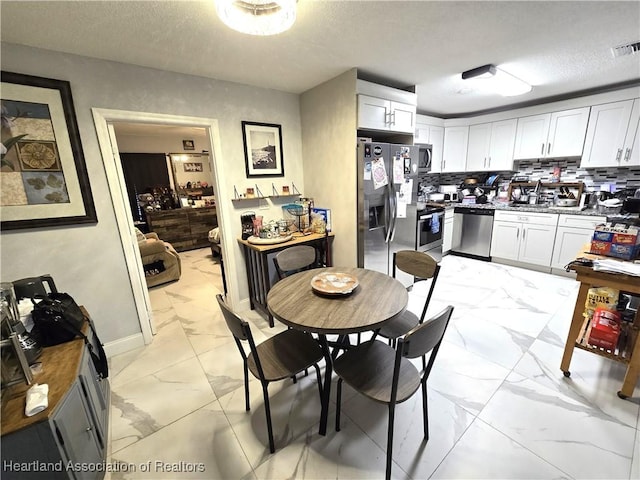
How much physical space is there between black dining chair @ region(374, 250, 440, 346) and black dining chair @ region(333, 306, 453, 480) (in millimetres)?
236

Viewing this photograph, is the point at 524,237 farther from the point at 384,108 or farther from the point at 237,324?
the point at 237,324

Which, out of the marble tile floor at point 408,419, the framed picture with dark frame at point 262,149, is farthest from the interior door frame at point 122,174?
the marble tile floor at point 408,419

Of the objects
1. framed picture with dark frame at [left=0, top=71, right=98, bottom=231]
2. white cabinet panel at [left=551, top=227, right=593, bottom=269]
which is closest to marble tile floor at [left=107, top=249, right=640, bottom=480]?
framed picture with dark frame at [left=0, top=71, right=98, bottom=231]

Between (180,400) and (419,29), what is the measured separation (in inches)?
118

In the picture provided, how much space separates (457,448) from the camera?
4.69 feet

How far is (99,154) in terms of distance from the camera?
2055 mm

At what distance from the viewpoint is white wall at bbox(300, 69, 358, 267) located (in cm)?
255

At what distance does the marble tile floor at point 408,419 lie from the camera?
1353 millimetres

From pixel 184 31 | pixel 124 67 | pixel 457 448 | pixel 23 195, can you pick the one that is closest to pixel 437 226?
pixel 457 448

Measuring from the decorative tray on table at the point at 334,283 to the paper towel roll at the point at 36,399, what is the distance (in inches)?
50.0

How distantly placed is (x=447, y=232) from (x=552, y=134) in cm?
187

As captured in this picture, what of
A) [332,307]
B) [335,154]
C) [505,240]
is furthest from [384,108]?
[505,240]

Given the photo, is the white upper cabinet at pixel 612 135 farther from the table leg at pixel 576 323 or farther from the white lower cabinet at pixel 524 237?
the table leg at pixel 576 323

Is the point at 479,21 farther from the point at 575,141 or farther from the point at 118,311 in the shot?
the point at 118,311
